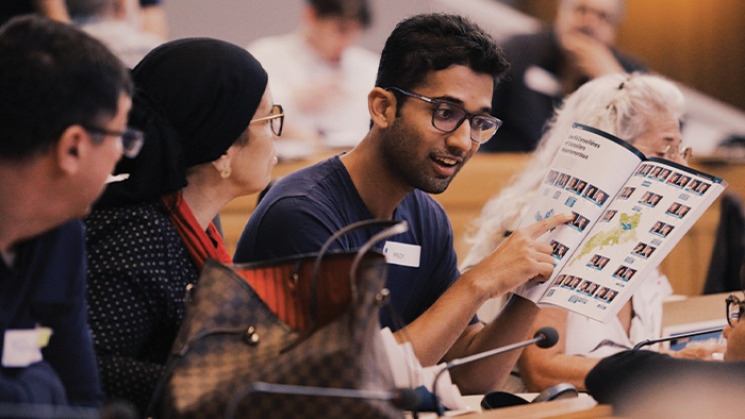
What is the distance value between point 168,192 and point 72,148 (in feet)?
1.82

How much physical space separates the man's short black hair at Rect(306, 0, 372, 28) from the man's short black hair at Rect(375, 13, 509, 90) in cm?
273

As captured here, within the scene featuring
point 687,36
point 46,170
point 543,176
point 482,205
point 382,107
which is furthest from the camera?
point 687,36

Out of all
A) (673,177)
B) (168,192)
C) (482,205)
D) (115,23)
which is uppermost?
(673,177)

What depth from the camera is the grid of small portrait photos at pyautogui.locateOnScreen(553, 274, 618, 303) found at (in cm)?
182

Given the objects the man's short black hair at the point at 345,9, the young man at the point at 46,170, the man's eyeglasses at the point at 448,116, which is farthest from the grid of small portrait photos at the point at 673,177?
the man's short black hair at the point at 345,9

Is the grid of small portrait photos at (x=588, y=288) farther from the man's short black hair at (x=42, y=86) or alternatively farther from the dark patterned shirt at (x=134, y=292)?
the man's short black hair at (x=42, y=86)

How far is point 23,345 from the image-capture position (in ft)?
4.27

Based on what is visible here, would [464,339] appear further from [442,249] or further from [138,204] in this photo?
[138,204]

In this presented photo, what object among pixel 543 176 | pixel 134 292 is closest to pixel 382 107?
pixel 543 176

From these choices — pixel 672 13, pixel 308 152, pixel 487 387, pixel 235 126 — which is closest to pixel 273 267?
pixel 235 126

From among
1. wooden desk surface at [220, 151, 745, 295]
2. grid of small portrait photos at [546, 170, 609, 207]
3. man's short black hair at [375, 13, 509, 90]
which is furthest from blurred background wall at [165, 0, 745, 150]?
grid of small portrait photos at [546, 170, 609, 207]

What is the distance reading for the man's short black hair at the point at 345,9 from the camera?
4816 mm

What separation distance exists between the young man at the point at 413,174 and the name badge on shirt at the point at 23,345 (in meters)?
0.68

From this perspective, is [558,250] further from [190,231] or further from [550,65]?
[550,65]
